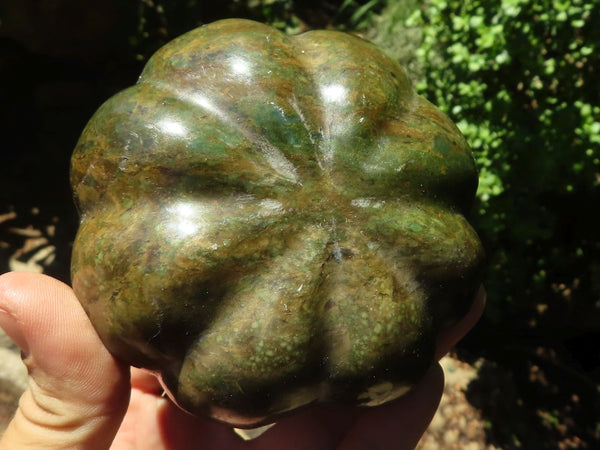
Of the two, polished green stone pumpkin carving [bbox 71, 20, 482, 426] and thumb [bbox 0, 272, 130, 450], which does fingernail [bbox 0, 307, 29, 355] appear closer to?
thumb [bbox 0, 272, 130, 450]

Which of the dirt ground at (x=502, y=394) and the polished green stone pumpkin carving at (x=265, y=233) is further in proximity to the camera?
the dirt ground at (x=502, y=394)

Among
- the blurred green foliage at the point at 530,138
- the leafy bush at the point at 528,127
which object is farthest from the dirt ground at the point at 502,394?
the leafy bush at the point at 528,127

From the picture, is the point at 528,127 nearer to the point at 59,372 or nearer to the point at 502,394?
the point at 502,394

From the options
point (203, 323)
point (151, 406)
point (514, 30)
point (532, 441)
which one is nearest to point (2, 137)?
point (151, 406)

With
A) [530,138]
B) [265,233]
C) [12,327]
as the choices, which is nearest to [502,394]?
[530,138]

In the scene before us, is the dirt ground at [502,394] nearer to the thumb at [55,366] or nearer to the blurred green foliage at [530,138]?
the blurred green foliage at [530,138]

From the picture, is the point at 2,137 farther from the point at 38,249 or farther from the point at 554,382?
the point at 554,382
